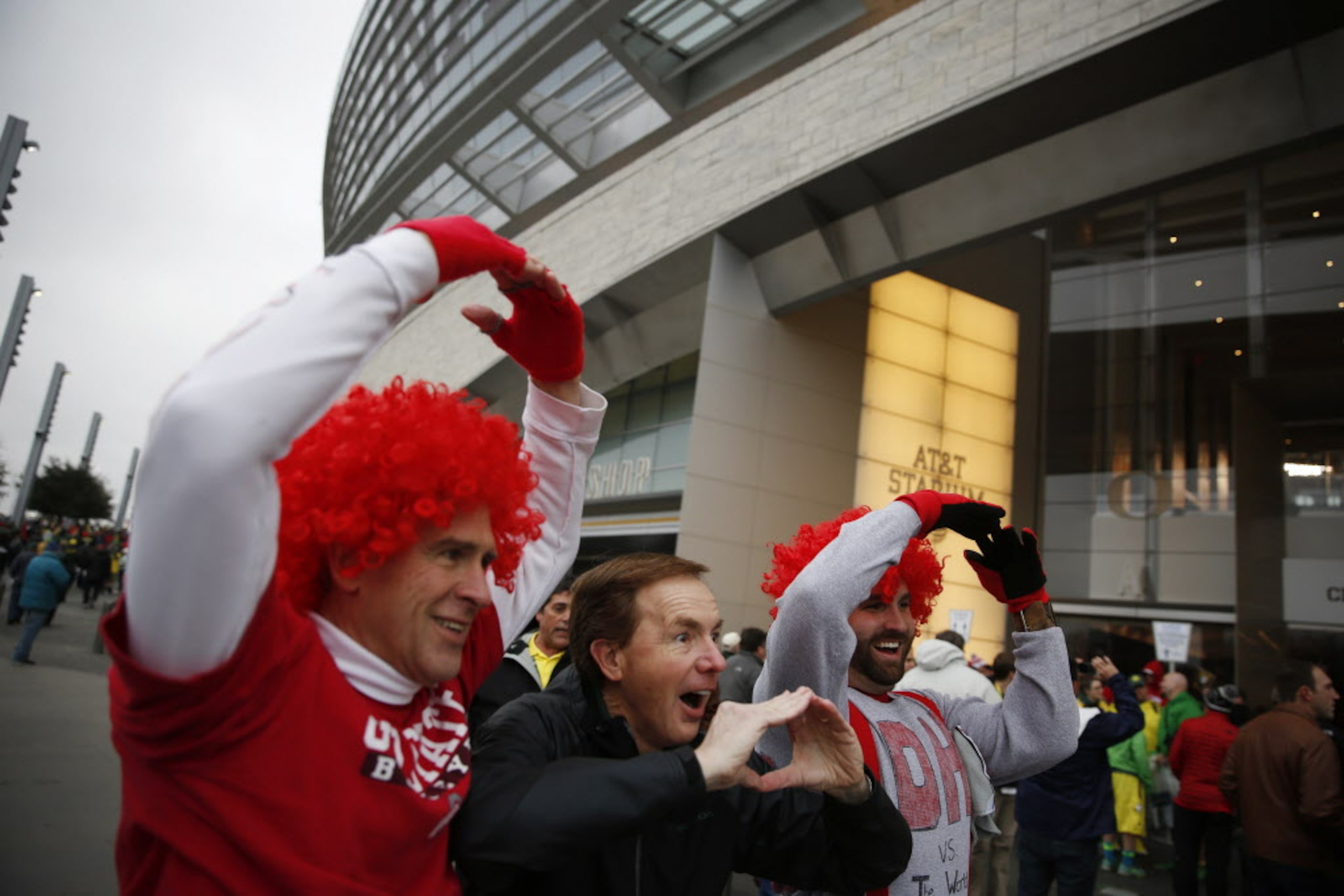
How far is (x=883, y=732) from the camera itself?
7.73ft

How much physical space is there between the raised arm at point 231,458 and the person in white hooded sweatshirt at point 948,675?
5683mm

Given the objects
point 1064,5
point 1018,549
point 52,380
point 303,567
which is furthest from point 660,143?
point 52,380

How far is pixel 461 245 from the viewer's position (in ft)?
4.27

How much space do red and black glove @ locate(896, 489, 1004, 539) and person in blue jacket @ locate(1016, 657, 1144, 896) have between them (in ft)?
10.2

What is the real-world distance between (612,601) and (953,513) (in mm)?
1058

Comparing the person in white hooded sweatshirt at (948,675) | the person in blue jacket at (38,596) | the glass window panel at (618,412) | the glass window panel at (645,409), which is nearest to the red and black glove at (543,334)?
the person in white hooded sweatshirt at (948,675)

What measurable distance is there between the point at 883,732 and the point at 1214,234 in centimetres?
1181

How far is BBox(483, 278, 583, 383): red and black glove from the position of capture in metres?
1.69

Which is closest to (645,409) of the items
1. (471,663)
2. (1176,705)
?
(1176,705)

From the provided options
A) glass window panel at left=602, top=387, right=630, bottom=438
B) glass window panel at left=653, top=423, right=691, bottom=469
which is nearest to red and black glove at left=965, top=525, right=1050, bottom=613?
glass window panel at left=653, top=423, right=691, bottom=469

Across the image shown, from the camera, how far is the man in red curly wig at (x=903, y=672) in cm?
215

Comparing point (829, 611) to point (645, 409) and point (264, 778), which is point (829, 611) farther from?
point (645, 409)

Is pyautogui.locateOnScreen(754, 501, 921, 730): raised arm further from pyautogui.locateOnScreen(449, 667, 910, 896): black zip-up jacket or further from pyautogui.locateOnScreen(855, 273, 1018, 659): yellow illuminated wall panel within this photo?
pyautogui.locateOnScreen(855, 273, 1018, 659): yellow illuminated wall panel

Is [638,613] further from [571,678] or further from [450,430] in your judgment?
[450,430]
